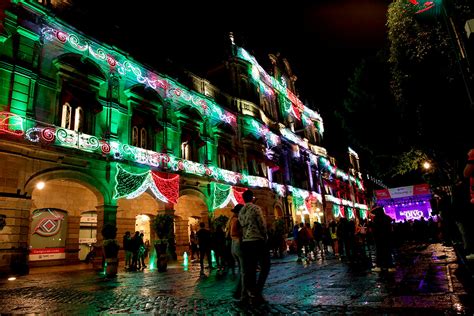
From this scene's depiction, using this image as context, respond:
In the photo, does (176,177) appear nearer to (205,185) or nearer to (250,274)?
(205,185)

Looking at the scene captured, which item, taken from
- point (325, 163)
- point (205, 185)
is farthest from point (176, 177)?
point (325, 163)

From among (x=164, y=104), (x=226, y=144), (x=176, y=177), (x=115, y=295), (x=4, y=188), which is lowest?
(x=115, y=295)

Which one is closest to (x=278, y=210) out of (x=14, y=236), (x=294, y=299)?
(x=14, y=236)

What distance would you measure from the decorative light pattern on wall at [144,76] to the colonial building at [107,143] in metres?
0.05

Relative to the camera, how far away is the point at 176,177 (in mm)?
15945

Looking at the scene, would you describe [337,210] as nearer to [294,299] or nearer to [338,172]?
[338,172]

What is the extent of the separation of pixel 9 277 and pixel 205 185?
1041 centimetres

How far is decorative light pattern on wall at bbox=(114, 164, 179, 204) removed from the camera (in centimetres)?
1375

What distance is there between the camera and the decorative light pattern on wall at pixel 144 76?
Result: 44.4 ft

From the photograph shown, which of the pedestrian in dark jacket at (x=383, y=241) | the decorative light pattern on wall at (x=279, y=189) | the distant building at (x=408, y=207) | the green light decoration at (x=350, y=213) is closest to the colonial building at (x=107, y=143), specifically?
the decorative light pattern on wall at (x=279, y=189)

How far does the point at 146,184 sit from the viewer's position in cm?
1438

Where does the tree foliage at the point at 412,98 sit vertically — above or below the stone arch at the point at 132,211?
above

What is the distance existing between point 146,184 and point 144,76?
6.22 meters

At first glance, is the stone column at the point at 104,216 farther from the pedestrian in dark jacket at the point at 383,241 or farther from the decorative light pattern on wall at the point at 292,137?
the decorative light pattern on wall at the point at 292,137
